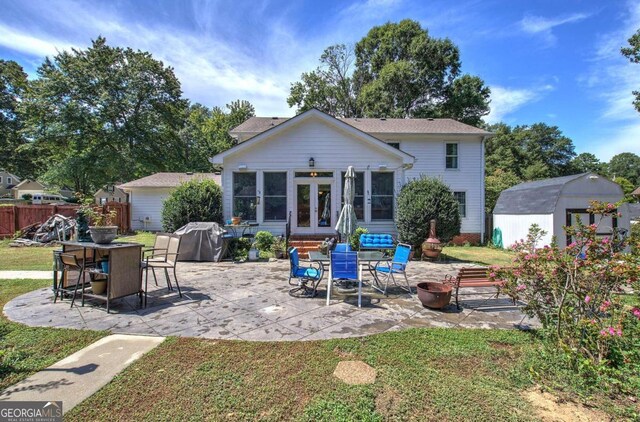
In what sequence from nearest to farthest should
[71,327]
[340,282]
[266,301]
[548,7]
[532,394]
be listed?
[532,394] → [71,327] → [266,301] → [340,282] → [548,7]

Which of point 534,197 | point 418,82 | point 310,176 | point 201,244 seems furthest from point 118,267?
point 418,82

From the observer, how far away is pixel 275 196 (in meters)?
12.2

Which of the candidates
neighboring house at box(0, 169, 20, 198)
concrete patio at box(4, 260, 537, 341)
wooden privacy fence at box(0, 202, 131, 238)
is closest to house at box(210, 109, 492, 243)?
concrete patio at box(4, 260, 537, 341)

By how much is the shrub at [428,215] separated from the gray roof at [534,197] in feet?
16.8

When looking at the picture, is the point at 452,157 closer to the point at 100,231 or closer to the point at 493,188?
the point at 493,188

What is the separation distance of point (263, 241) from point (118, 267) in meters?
6.07

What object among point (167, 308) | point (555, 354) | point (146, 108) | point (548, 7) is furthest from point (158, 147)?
point (555, 354)

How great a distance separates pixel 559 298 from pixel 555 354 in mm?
812

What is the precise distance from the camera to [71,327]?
14.2ft

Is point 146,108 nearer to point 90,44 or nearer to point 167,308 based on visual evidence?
point 90,44

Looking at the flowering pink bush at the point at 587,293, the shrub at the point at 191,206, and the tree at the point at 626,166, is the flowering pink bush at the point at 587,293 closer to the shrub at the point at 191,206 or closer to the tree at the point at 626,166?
the shrub at the point at 191,206

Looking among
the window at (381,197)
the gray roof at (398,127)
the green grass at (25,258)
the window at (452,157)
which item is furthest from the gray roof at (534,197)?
the green grass at (25,258)

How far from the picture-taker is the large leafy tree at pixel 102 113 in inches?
834

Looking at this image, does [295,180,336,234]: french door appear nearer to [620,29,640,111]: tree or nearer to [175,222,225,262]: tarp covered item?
[175,222,225,262]: tarp covered item
